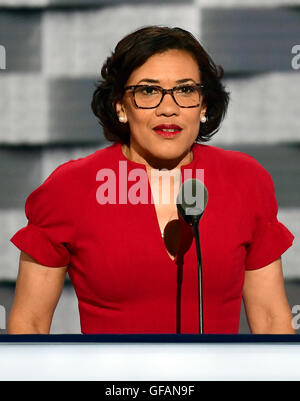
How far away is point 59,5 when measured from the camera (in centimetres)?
128

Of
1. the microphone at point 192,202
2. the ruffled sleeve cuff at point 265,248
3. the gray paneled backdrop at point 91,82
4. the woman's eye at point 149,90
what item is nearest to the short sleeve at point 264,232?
the ruffled sleeve cuff at point 265,248

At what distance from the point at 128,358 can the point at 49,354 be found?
8 centimetres

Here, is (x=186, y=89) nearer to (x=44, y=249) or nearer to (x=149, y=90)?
(x=149, y=90)

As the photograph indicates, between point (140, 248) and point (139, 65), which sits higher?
point (139, 65)

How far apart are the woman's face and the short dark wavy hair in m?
0.02

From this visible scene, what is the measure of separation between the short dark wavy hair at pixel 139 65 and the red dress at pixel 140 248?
0.10 meters

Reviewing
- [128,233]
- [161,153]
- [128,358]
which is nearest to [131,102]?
[161,153]

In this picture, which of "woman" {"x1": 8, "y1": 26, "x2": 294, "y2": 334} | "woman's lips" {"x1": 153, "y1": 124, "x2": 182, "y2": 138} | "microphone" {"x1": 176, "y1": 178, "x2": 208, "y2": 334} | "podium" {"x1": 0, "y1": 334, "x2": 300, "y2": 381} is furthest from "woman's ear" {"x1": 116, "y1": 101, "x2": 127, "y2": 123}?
"podium" {"x1": 0, "y1": 334, "x2": 300, "y2": 381}

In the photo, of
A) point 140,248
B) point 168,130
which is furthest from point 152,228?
point 168,130

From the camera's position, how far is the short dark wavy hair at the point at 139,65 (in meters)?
1.09

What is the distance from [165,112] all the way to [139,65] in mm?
107

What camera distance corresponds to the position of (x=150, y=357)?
63 cm

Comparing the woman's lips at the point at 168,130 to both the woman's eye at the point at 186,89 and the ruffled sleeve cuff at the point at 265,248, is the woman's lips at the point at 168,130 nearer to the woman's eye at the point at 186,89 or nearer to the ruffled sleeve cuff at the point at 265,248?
the woman's eye at the point at 186,89

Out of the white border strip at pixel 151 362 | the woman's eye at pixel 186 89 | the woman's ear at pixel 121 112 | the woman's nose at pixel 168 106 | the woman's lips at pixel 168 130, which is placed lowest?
the white border strip at pixel 151 362
